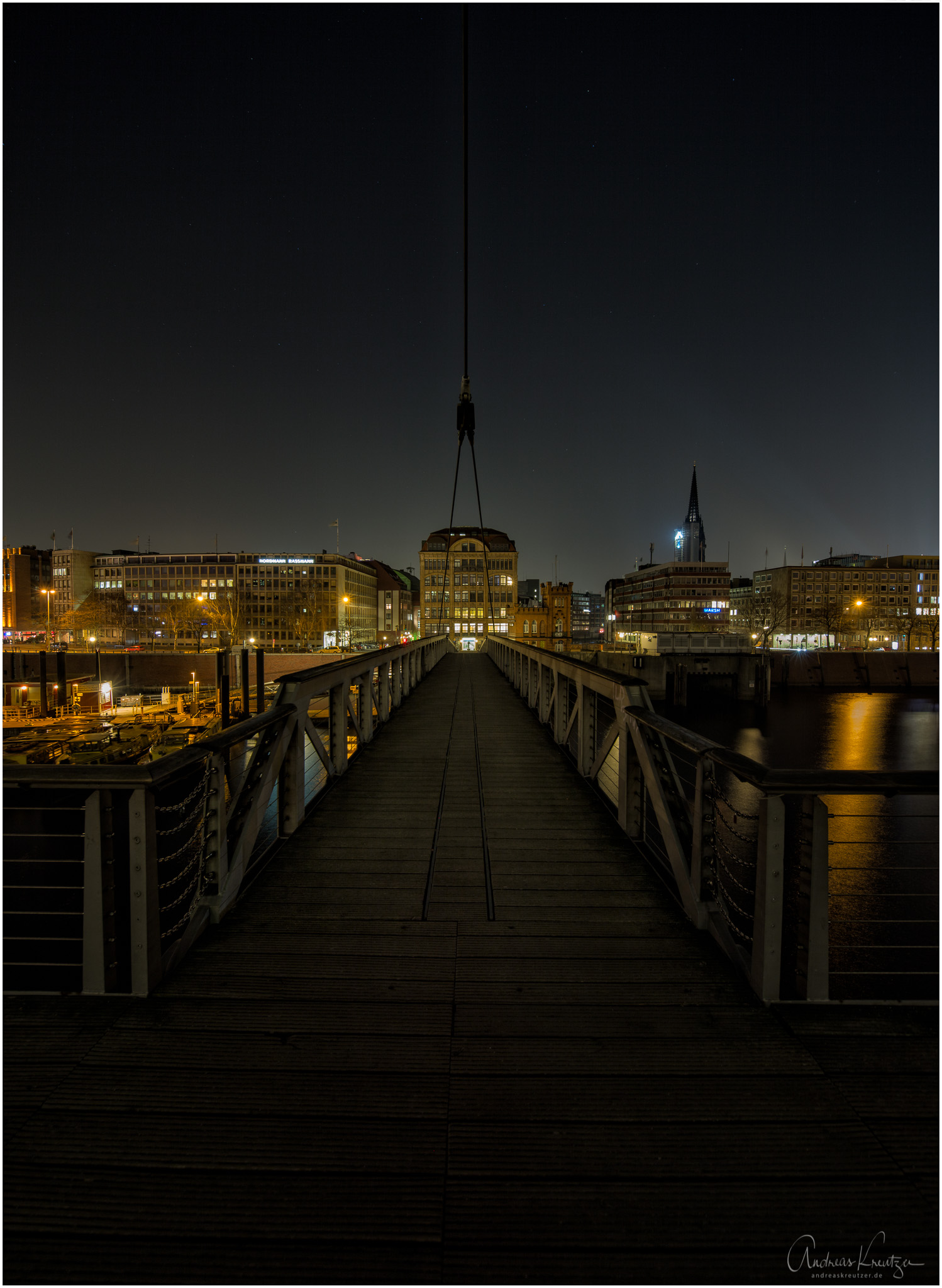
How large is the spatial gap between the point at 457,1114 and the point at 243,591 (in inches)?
3912

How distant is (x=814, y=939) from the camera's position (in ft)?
8.19

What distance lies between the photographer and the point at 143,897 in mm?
2547

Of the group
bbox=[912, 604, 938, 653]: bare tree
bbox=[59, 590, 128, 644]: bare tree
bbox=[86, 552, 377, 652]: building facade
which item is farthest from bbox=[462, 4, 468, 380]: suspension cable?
bbox=[912, 604, 938, 653]: bare tree

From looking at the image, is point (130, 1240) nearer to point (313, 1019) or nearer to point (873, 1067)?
point (313, 1019)

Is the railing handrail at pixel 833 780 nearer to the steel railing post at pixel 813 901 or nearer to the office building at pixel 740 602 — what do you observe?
the steel railing post at pixel 813 901

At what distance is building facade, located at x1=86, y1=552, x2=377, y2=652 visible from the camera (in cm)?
8206

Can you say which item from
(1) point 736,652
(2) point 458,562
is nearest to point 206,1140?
(1) point 736,652

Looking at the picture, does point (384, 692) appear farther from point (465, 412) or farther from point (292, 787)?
point (465, 412)

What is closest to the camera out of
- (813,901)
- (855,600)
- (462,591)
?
(813,901)

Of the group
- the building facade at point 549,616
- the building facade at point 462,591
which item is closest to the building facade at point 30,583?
the building facade at point 462,591

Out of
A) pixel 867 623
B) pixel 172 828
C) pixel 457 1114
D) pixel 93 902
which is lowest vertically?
pixel 457 1114

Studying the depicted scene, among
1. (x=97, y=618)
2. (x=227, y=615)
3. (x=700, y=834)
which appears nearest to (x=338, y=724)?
(x=700, y=834)

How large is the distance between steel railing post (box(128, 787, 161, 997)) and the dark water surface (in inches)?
101

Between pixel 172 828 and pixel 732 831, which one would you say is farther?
pixel 172 828
